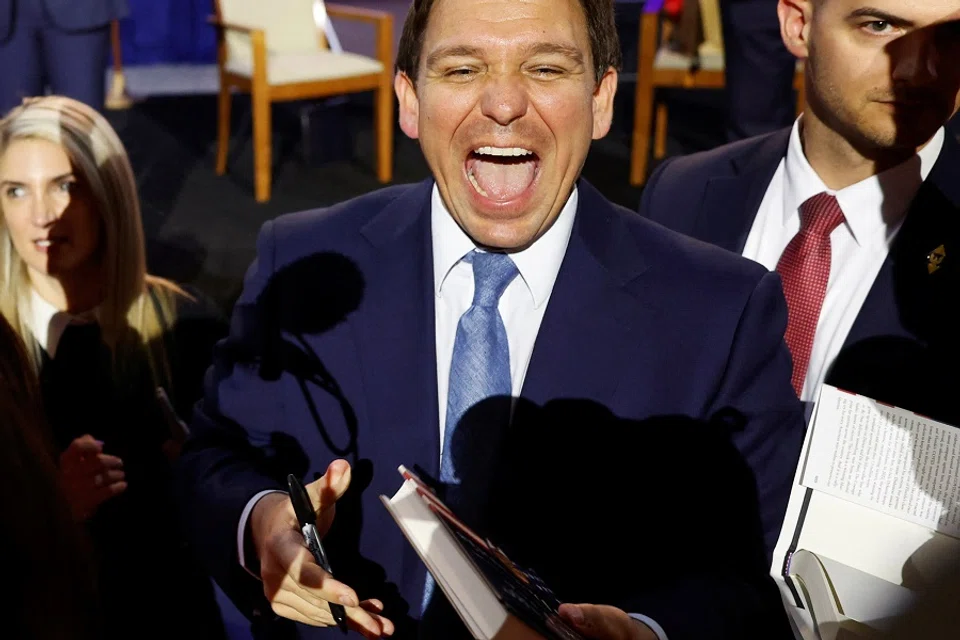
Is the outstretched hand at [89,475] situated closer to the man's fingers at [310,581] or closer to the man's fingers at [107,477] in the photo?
the man's fingers at [107,477]

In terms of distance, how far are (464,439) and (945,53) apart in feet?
3.18

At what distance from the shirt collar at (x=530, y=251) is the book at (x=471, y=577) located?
1.54 ft

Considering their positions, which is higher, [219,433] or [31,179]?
[31,179]

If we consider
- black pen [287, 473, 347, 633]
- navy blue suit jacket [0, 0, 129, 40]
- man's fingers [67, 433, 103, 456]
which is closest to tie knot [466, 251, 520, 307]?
black pen [287, 473, 347, 633]

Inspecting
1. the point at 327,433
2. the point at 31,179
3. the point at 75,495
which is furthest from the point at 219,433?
the point at 31,179

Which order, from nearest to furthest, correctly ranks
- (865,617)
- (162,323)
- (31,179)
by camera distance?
(865,617) < (31,179) < (162,323)

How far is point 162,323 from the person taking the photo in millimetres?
2342

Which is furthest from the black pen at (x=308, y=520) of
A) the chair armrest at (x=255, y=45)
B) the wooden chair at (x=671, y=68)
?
the wooden chair at (x=671, y=68)

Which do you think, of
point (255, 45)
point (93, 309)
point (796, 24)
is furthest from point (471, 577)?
point (255, 45)

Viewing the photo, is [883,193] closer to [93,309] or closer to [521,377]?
[521,377]

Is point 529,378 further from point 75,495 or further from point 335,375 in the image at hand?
point 75,495

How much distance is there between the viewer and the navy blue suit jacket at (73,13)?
3898 mm

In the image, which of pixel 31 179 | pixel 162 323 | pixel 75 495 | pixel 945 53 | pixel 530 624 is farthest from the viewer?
pixel 162 323

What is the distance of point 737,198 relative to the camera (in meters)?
1.91
